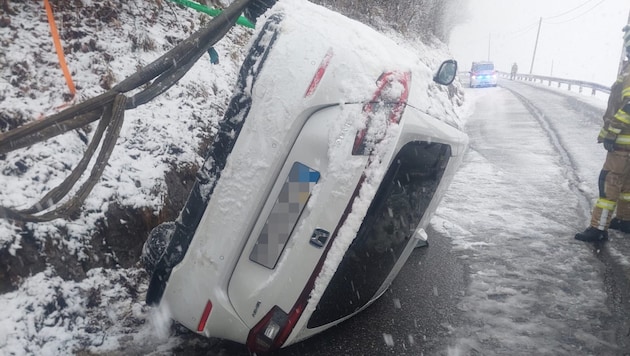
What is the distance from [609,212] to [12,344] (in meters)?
4.76

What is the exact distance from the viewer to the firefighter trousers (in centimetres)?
402

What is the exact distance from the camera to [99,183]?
3.18 metres

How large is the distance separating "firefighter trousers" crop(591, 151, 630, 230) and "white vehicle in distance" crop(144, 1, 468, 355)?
9.15 feet

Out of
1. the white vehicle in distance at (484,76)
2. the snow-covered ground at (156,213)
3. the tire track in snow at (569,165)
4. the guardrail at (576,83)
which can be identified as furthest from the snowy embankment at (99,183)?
the white vehicle in distance at (484,76)

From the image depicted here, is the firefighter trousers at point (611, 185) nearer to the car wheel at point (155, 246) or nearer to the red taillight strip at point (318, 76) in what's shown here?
the red taillight strip at point (318, 76)

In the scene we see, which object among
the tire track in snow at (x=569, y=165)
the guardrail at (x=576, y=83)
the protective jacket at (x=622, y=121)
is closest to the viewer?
the protective jacket at (x=622, y=121)

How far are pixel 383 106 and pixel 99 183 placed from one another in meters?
2.30

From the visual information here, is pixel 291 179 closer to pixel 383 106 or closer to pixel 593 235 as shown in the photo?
pixel 383 106

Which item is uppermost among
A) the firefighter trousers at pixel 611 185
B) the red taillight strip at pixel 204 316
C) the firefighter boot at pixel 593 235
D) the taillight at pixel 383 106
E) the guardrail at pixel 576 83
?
the guardrail at pixel 576 83

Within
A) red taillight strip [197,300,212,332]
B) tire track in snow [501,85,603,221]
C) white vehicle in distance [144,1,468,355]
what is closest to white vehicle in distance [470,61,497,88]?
tire track in snow [501,85,603,221]

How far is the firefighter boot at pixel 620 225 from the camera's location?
429 cm

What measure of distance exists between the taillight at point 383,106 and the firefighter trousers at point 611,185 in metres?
3.09

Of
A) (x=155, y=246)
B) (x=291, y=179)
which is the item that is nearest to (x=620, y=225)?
(x=291, y=179)

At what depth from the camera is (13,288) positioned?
2445mm
